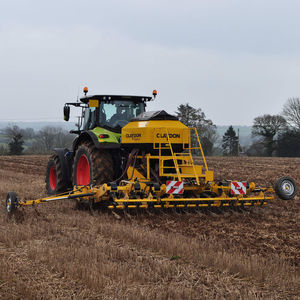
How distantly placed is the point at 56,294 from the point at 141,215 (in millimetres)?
3575

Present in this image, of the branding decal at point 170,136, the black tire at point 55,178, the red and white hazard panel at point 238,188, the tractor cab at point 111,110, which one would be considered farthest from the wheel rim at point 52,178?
the red and white hazard panel at point 238,188

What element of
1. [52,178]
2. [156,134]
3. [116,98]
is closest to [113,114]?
[116,98]

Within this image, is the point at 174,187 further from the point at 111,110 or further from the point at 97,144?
the point at 111,110

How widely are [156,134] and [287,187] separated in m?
2.73

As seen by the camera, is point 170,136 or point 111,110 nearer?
point 170,136

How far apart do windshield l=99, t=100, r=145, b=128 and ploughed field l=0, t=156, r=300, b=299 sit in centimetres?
227

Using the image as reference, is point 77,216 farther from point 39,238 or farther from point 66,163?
point 66,163

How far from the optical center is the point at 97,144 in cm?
772

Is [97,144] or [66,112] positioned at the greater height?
[66,112]

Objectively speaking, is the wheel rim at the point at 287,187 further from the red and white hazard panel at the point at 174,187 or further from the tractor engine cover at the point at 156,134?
the red and white hazard panel at the point at 174,187

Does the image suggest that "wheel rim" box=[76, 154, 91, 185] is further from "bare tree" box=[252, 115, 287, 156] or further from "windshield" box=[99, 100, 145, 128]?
"bare tree" box=[252, 115, 287, 156]

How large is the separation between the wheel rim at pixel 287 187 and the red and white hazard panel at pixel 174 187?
2141 millimetres

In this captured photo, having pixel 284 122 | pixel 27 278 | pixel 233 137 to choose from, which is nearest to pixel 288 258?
pixel 27 278

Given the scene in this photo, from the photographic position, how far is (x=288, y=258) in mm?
4602
